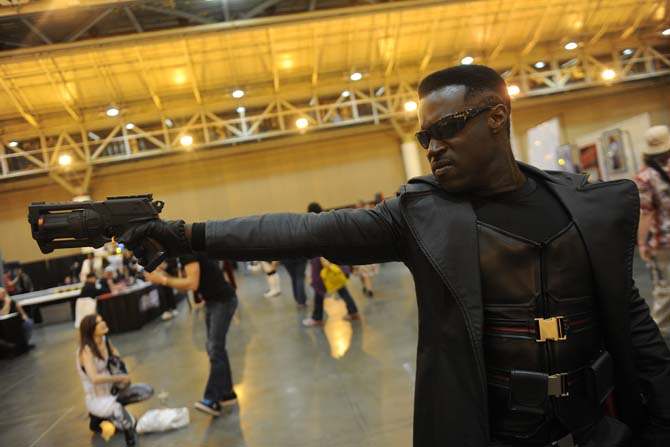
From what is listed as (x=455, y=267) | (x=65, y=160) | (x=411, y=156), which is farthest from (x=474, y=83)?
(x=411, y=156)

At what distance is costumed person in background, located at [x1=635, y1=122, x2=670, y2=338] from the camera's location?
12.6 ft

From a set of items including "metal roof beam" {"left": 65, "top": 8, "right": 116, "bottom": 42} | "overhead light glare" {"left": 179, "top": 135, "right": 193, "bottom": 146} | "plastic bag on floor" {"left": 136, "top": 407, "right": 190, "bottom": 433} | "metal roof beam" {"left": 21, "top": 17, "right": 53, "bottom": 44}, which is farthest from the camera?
"overhead light glare" {"left": 179, "top": 135, "right": 193, "bottom": 146}

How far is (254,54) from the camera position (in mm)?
13656

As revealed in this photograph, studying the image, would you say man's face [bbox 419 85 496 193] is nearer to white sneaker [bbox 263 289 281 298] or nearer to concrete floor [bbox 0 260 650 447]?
concrete floor [bbox 0 260 650 447]

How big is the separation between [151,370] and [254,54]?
416 inches

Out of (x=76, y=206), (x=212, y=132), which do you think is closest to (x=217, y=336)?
(x=76, y=206)

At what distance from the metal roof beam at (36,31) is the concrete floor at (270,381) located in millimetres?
6517

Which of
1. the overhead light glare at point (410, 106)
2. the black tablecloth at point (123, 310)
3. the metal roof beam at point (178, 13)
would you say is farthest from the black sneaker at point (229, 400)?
the overhead light glare at point (410, 106)

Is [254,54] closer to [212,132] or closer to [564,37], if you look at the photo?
[212,132]

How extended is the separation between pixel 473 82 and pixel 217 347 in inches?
144

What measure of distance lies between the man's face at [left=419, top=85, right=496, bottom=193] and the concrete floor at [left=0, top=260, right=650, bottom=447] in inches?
105

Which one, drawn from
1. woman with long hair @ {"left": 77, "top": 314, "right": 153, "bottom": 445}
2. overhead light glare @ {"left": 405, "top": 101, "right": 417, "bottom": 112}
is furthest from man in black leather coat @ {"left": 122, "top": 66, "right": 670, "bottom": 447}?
overhead light glare @ {"left": 405, "top": 101, "right": 417, "bottom": 112}

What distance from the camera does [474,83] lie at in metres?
1.25

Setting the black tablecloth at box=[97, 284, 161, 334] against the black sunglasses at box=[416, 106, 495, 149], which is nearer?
the black sunglasses at box=[416, 106, 495, 149]
